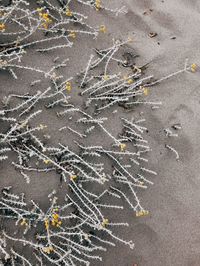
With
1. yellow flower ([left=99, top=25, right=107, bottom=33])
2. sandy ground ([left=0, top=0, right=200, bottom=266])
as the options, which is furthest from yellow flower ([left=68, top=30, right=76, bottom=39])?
yellow flower ([left=99, top=25, right=107, bottom=33])

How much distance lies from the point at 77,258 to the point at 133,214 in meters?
0.54

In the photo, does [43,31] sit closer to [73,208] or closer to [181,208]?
[73,208]

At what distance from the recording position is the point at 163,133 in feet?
10.4

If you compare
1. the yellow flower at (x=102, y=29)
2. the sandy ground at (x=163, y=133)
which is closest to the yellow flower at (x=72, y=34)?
the sandy ground at (x=163, y=133)

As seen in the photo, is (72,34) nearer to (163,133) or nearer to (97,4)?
(97,4)

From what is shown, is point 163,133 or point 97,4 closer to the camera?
point 163,133

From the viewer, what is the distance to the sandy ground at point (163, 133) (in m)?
2.92

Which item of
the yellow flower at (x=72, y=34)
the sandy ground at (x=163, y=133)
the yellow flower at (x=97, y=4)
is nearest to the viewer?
the sandy ground at (x=163, y=133)

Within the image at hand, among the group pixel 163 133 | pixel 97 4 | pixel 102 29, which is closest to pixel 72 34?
pixel 102 29

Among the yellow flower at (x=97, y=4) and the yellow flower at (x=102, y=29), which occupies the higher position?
the yellow flower at (x=97, y=4)

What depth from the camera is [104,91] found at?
3.13m

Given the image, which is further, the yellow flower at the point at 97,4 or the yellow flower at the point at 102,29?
the yellow flower at the point at 97,4

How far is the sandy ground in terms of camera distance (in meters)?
2.92

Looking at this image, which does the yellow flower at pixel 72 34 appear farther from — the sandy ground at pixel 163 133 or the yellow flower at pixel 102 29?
the yellow flower at pixel 102 29
